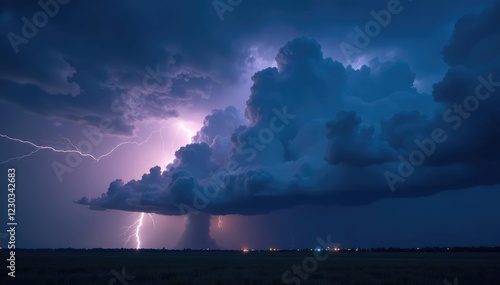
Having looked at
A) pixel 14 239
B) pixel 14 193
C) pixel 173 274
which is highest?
pixel 14 193

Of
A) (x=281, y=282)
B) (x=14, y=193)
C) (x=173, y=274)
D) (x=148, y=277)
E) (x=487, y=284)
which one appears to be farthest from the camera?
(x=173, y=274)

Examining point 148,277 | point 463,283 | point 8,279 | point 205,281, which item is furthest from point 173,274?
point 463,283

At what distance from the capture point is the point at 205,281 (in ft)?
84.6

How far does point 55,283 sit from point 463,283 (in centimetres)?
2720

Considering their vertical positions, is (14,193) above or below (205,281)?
above

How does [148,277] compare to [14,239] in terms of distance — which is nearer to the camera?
[14,239]

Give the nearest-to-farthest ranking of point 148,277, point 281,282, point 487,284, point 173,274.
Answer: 1. point 487,284
2. point 281,282
3. point 148,277
4. point 173,274

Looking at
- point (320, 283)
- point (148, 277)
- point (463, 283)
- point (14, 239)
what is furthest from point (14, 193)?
point (463, 283)

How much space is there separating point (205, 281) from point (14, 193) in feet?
43.5

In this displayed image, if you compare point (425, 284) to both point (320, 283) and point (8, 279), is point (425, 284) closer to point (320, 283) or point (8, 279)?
point (320, 283)

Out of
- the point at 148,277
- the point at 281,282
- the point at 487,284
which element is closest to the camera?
the point at 487,284

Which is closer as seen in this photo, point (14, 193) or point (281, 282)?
point (14, 193)

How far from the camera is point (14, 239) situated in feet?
71.2

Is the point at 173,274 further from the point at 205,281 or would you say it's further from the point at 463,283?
the point at 463,283
